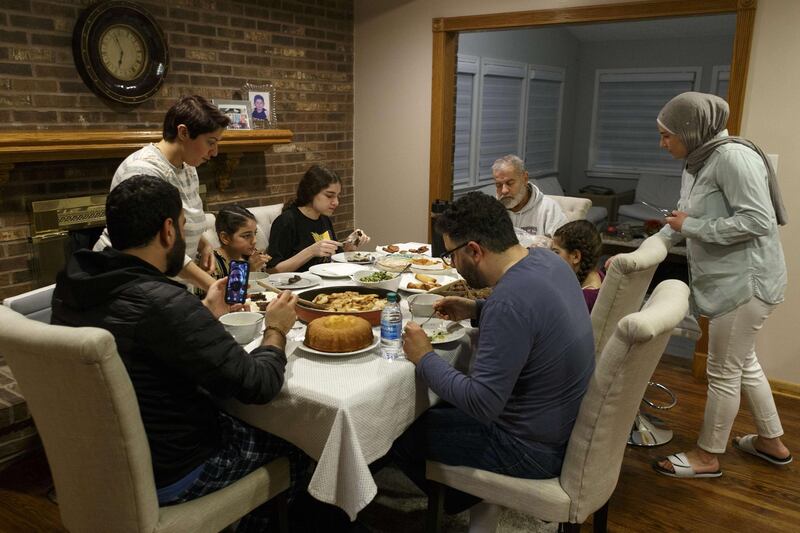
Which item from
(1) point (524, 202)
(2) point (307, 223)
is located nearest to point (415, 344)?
(2) point (307, 223)

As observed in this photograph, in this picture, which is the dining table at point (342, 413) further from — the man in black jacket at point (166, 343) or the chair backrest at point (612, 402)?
the chair backrest at point (612, 402)

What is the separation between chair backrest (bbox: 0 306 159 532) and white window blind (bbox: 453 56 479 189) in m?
4.47

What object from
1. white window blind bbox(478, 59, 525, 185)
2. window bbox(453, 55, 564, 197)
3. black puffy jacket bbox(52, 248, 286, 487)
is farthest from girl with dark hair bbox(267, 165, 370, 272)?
white window blind bbox(478, 59, 525, 185)

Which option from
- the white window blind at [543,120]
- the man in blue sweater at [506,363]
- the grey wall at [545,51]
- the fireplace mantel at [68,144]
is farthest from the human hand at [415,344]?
the white window blind at [543,120]

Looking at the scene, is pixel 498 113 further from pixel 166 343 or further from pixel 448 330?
pixel 166 343

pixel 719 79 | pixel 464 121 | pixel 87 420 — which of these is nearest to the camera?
pixel 87 420

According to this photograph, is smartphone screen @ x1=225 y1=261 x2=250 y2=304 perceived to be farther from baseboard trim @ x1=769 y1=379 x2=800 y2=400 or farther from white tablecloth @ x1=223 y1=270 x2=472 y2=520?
baseboard trim @ x1=769 y1=379 x2=800 y2=400

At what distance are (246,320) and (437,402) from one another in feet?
2.01

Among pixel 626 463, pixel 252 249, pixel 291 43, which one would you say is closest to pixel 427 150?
pixel 291 43

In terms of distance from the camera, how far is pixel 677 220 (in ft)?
8.23

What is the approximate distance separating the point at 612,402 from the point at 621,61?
264 inches

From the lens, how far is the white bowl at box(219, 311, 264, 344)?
5.99 feet

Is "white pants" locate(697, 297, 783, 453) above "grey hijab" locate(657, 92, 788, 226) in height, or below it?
below

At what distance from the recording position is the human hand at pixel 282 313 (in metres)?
1.71
